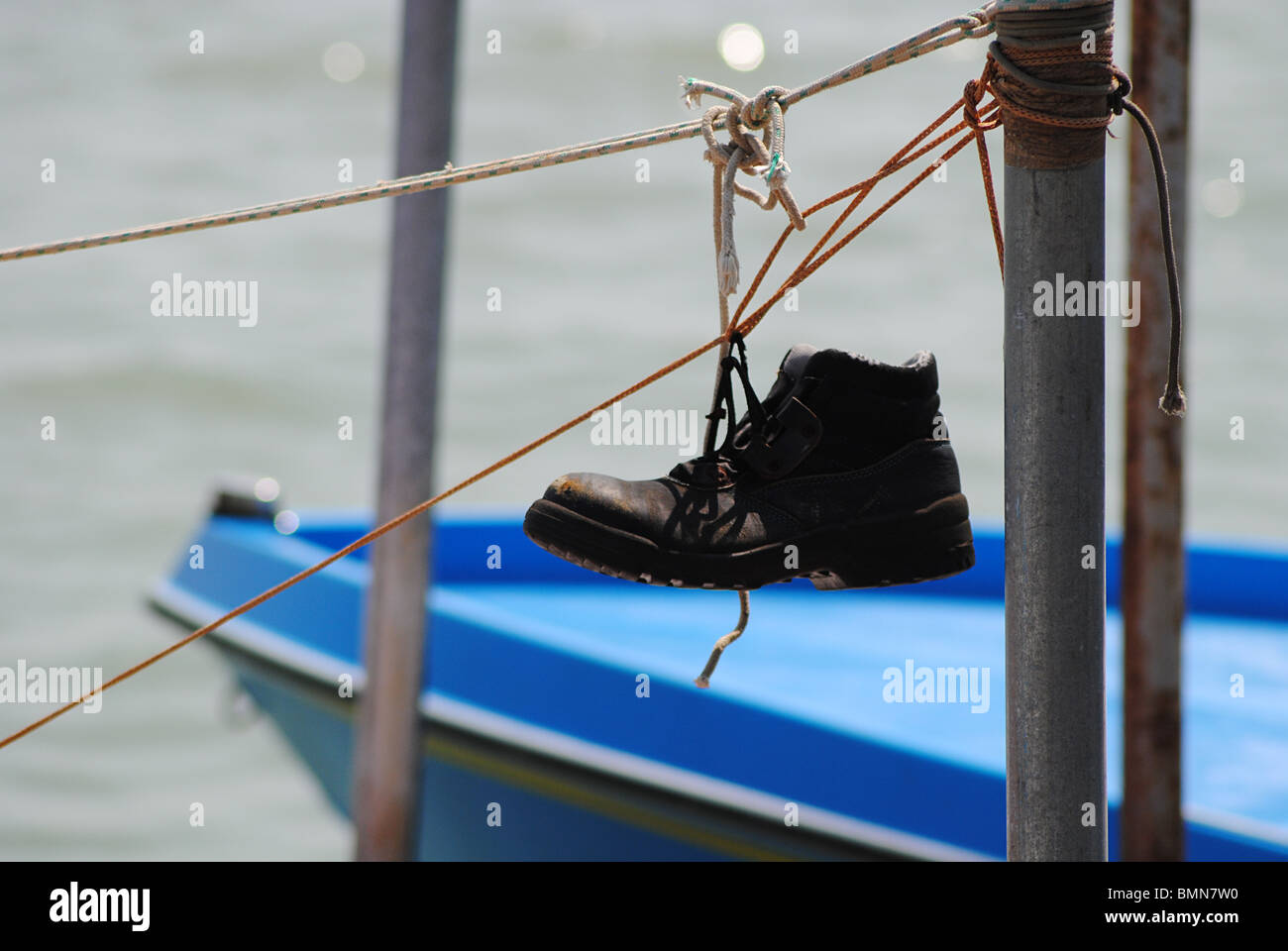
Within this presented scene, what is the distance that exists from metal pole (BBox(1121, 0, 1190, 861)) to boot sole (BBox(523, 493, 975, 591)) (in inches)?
50.5

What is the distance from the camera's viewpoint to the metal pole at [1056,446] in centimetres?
130

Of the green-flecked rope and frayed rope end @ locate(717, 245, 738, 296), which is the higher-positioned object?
the green-flecked rope

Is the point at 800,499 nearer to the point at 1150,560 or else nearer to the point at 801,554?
the point at 801,554

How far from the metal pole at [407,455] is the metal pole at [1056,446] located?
1911 millimetres

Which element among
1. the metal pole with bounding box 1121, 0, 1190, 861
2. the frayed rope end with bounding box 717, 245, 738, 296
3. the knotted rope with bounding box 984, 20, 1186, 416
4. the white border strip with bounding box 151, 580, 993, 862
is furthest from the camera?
the white border strip with bounding box 151, 580, 993, 862

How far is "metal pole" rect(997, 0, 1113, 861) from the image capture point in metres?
1.30

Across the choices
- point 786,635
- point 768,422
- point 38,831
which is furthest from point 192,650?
point 768,422

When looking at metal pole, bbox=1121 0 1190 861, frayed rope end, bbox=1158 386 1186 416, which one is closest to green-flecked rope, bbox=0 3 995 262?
frayed rope end, bbox=1158 386 1186 416

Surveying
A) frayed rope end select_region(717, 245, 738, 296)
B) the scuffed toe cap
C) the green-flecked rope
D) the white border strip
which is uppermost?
the green-flecked rope

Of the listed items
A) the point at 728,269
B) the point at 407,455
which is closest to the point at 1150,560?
the point at 407,455

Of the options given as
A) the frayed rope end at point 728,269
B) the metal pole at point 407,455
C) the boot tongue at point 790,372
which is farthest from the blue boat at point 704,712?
the frayed rope end at point 728,269

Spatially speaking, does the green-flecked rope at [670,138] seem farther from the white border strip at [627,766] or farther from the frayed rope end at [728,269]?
the white border strip at [627,766]

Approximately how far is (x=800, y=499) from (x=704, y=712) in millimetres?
1757

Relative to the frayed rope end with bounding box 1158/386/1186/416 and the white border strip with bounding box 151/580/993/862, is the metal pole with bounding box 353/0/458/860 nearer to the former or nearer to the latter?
the white border strip with bounding box 151/580/993/862
